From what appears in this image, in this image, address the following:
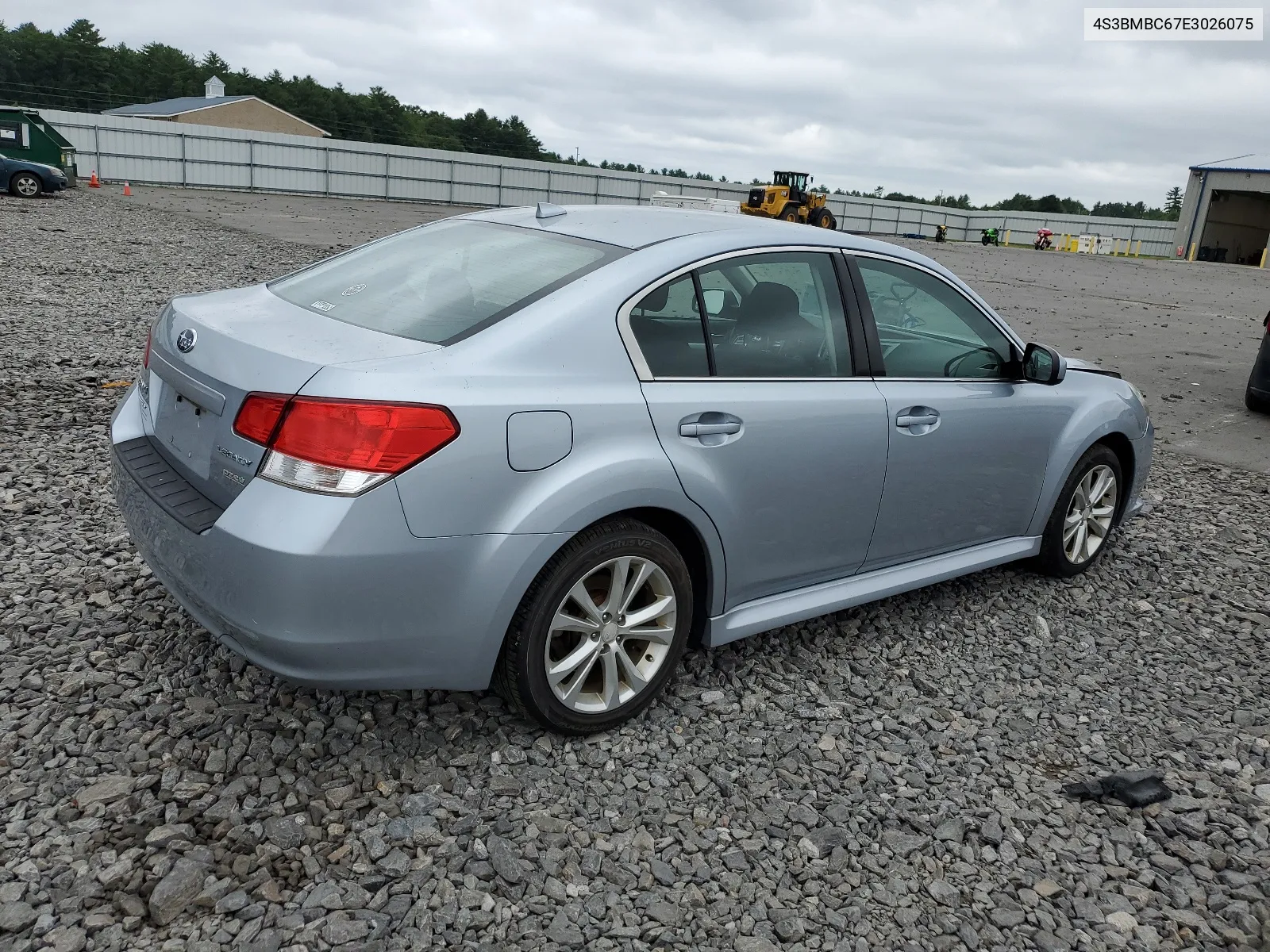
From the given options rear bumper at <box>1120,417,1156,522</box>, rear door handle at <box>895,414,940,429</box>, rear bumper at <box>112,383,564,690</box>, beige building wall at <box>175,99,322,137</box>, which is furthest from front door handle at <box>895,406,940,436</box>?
beige building wall at <box>175,99,322,137</box>

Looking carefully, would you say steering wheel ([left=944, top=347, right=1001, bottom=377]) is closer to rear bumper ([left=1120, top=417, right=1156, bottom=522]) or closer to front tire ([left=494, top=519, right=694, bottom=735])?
rear bumper ([left=1120, top=417, right=1156, bottom=522])

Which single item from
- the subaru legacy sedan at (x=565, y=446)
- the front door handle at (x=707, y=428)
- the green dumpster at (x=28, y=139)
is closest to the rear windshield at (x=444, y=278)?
the subaru legacy sedan at (x=565, y=446)

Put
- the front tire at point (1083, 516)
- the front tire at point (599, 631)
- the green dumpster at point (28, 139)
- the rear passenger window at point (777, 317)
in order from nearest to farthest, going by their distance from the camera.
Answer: the front tire at point (599, 631) < the rear passenger window at point (777, 317) < the front tire at point (1083, 516) < the green dumpster at point (28, 139)

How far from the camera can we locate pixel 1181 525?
6.12m

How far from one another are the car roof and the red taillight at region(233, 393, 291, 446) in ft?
4.18

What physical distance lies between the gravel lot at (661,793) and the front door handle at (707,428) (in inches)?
39.5

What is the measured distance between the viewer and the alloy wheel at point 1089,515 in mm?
4902

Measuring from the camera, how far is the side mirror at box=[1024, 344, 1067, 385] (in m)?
4.30

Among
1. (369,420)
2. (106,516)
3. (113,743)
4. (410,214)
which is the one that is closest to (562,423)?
(369,420)

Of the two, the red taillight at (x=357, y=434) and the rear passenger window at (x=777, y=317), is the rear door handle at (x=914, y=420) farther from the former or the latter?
the red taillight at (x=357, y=434)

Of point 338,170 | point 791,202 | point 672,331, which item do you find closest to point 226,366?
point 672,331

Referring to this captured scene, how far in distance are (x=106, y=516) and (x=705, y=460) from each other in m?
3.11

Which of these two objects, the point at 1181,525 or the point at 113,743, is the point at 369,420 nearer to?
the point at 113,743

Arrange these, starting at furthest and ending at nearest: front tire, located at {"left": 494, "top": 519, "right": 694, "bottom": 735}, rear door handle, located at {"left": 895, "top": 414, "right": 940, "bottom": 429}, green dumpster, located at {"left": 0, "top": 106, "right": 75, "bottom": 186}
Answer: green dumpster, located at {"left": 0, "top": 106, "right": 75, "bottom": 186}
rear door handle, located at {"left": 895, "top": 414, "right": 940, "bottom": 429}
front tire, located at {"left": 494, "top": 519, "right": 694, "bottom": 735}
